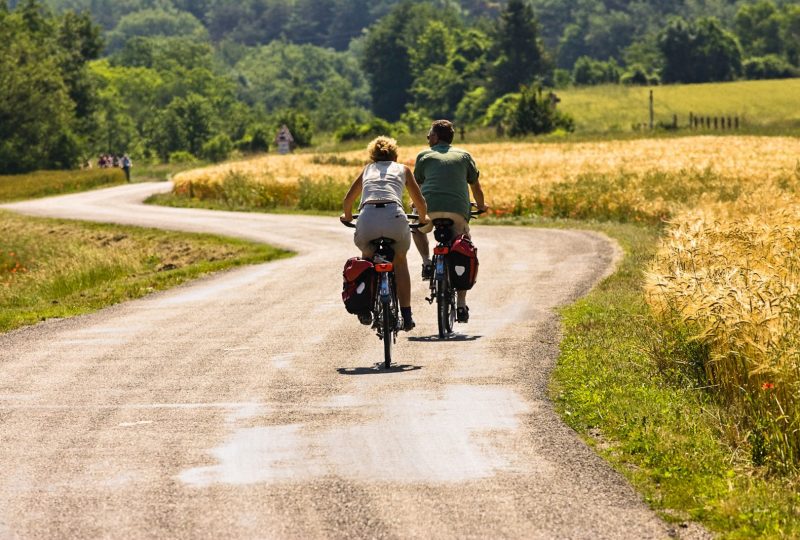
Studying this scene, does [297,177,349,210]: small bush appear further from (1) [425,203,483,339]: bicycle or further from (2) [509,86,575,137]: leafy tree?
(2) [509,86,575,137]: leafy tree

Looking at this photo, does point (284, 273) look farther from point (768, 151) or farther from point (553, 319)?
point (768, 151)

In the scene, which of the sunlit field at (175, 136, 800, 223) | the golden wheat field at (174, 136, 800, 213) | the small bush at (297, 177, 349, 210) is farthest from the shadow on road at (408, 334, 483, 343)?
the small bush at (297, 177, 349, 210)

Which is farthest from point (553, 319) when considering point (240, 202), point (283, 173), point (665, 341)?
point (283, 173)

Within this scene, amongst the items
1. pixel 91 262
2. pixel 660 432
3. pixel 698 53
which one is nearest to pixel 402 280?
pixel 660 432

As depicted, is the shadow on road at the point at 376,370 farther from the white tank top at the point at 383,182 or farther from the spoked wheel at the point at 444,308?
the spoked wheel at the point at 444,308

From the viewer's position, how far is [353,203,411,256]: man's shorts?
1310 centimetres

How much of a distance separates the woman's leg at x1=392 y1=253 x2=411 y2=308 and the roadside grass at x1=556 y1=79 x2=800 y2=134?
124m

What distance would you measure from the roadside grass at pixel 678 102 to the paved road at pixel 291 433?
404 ft

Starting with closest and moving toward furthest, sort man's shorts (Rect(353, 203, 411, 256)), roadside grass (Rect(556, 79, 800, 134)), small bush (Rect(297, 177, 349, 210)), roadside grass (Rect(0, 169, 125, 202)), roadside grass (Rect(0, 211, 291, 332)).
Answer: man's shorts (Rect(353, 203, 411, 256)) < roadside grass (Rect(0, 211, 291, 332)) < small bush (Rect(297, 177, 349, 210)) < roadside grass (Rect(0, 169, 125, 202)) < roadside grass (Rect(556, 79, 800, 134))

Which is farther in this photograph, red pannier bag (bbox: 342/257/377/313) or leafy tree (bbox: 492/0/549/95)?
leafy tree (bbox: 492/0/549/95)

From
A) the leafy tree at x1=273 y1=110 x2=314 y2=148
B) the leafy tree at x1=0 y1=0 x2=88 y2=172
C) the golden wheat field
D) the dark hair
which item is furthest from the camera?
the leafy tree at x1=273 y1=110 x2=314 y2=148

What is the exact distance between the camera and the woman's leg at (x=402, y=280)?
13.8 meters

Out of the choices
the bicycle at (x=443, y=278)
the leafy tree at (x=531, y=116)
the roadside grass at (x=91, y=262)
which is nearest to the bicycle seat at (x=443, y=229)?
the bicycle at (x=443, y=278)

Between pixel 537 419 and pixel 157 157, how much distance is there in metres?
159
